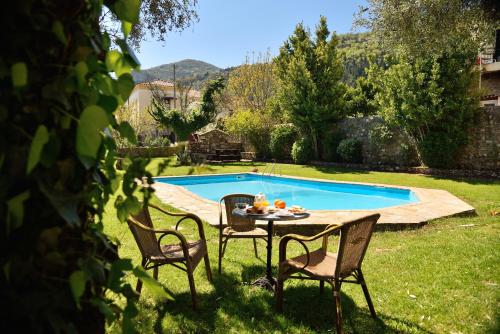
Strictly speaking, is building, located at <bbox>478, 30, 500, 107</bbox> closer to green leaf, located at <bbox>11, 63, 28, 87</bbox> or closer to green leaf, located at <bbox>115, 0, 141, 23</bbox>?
green leaf, located at <bbox>115, 0, 141, 23</bbox>

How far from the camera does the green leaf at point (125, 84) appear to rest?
96 centimetres

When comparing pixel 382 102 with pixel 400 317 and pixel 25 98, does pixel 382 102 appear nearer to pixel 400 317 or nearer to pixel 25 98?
pixel 400 317

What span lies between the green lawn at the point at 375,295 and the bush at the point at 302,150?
1261 cm

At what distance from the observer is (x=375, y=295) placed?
149 inches

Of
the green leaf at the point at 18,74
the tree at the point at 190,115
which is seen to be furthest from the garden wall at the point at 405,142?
the green leaf at the point at 18,74

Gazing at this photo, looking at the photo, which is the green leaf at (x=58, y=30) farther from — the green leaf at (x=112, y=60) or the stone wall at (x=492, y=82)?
the stone wall at (x=492, y=82)

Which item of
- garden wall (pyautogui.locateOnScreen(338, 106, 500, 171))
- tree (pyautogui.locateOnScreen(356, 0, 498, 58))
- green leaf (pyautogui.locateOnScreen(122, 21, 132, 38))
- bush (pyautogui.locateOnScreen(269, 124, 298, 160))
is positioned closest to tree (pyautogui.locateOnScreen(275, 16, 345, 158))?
garden wall (pyautogui.locateOnScreen(338, 106, 500, 171))

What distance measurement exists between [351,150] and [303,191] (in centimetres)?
498

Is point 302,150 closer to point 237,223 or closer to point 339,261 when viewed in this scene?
point 237,223

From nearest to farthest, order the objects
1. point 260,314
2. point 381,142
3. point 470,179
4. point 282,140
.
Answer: point 260,314 < point 470,179 < point 381,142 < point 282,140

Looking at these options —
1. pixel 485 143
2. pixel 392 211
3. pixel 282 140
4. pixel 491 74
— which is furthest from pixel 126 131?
pixel 491 74

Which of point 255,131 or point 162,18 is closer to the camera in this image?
point 162,18

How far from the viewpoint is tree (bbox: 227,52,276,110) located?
30.7 m

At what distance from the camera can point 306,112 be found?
17656mm
